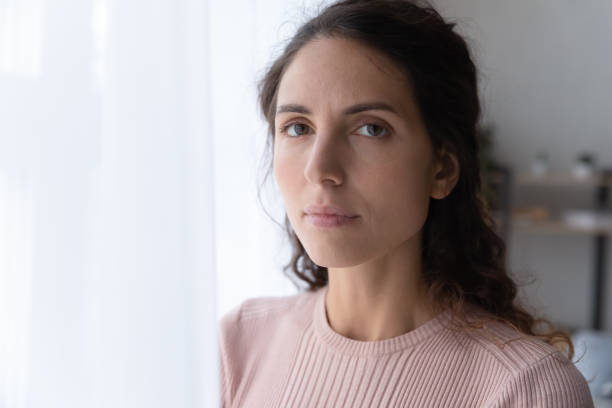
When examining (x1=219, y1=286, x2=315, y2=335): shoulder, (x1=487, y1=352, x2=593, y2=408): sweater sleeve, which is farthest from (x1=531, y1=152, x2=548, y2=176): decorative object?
(x1=487, y1=352, x2=593, y2=408): sweater sleeve

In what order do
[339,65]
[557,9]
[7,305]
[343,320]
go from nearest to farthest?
[7,305]
[339,65]
[343,320]
[557,9]

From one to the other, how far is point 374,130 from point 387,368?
0.36m

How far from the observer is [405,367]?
88cm

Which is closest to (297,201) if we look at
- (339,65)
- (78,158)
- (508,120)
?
(339,65)

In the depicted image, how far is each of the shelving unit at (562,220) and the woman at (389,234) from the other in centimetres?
299

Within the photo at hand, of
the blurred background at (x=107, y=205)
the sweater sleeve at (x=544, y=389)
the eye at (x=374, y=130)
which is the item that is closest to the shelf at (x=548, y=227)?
the sweater sleeve at (x=544, y=389)

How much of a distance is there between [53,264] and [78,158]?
110 mm

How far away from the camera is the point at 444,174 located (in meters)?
0.93

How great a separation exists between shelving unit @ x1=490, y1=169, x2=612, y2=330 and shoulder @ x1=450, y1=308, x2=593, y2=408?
3062mm

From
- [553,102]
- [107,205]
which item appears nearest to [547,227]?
[553,102]

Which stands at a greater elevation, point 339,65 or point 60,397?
point 339,65

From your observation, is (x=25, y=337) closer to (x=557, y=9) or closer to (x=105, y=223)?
(x=105, y=223)

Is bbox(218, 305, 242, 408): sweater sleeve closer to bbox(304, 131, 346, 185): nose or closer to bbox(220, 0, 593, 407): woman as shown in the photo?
bbox(220, 0, 593, 407): woman

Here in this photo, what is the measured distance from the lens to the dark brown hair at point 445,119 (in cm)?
86
